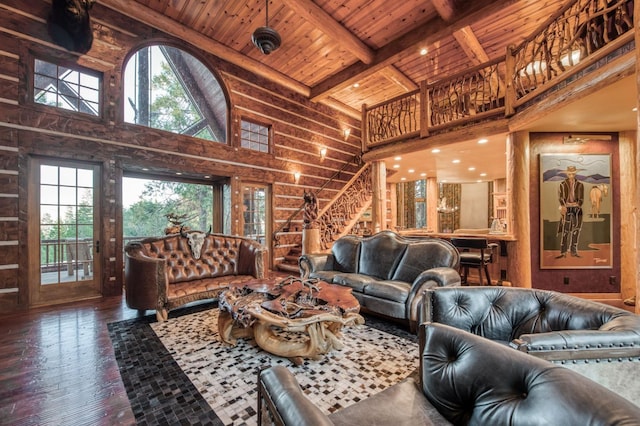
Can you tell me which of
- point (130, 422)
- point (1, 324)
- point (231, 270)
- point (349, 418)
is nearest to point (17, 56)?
point (1, 324)

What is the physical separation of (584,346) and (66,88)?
6.56m

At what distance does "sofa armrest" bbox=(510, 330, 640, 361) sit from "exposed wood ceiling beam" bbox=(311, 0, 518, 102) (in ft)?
16.7

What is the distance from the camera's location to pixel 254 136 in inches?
265

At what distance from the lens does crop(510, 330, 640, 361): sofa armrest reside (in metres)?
1.10

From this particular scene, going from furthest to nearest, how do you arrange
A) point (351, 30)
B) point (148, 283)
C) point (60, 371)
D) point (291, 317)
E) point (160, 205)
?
point (160, 205), point (351, 30), point (148, 283), point (60, 371), point (291, 317)

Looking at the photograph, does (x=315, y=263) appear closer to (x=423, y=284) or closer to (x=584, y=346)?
(x=423, y=284)

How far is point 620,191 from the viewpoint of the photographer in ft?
13.8

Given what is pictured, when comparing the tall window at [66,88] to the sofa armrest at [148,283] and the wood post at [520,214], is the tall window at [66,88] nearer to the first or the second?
the sofa armrest at [148,283]

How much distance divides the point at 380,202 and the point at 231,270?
3.90 meters

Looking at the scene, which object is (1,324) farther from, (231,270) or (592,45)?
(592,45)

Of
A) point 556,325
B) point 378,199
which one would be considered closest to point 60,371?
point 556,325

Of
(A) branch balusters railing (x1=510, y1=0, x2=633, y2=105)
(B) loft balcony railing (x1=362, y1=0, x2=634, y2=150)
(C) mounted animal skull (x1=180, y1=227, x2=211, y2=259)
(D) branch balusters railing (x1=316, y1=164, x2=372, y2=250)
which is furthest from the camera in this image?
(D) branch balusters railing (x1=316, y1=164, x2=372, y2=250)

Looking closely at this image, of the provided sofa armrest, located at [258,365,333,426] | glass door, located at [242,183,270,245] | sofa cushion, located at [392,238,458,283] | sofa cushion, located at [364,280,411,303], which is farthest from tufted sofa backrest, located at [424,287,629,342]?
glass door, located at [242,183,270,245]

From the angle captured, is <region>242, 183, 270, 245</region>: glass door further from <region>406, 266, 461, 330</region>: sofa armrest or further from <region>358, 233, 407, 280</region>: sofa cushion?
<region>406, 266, 461, 330</region>: sofa armrest
